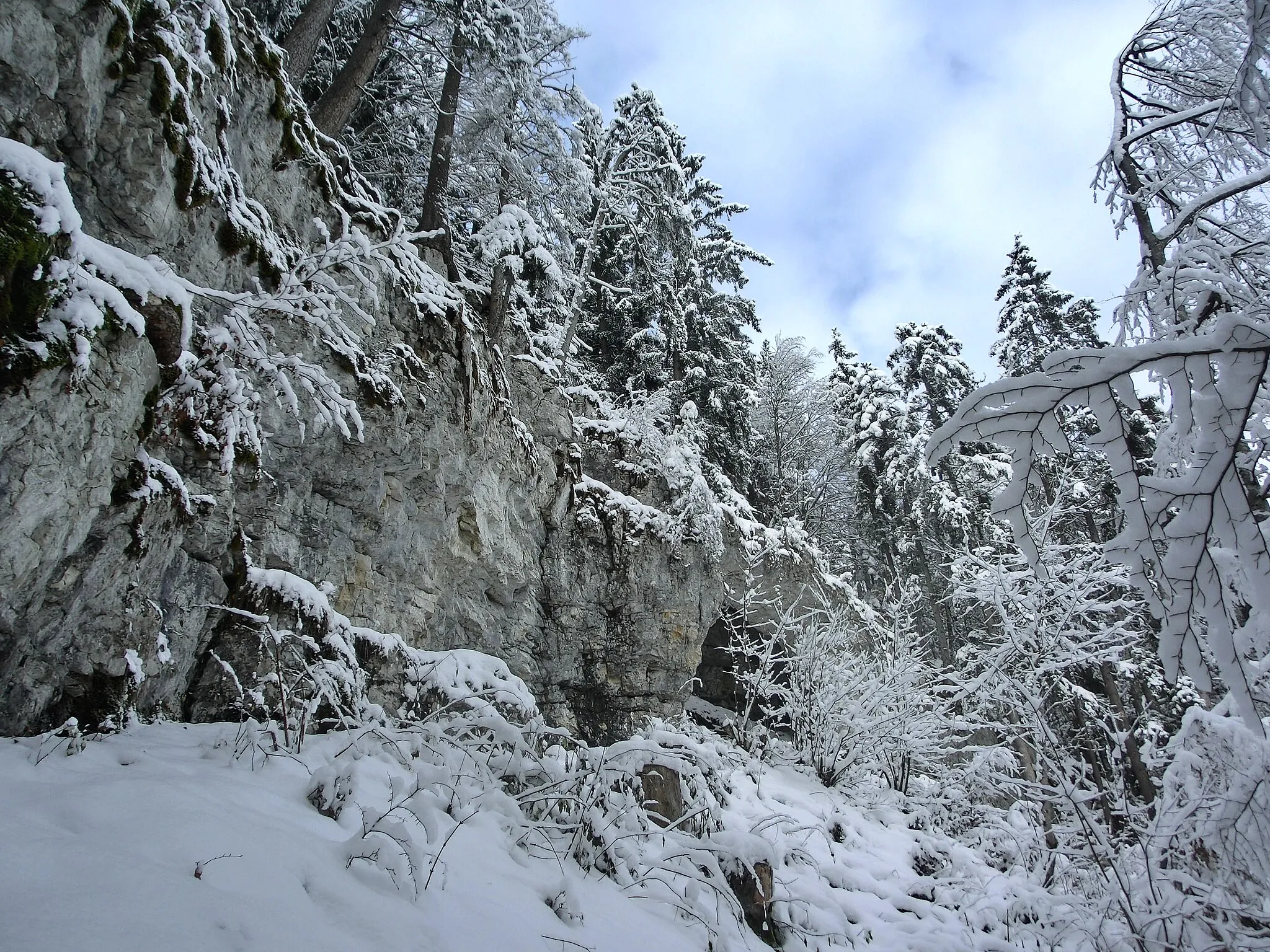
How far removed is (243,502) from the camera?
4707 millimetres

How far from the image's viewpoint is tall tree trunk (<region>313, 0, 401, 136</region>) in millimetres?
7508

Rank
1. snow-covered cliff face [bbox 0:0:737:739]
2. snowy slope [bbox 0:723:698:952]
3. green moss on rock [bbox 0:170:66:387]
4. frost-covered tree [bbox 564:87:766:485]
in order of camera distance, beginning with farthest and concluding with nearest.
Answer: frost-covered tree [bbox 564:87:766:485] → snow-covered cliff face [bbox 0:0:737:739] → green moss on rock [bbox 0:170:66:387] → snowy slope [bbox 0:723:698:952]

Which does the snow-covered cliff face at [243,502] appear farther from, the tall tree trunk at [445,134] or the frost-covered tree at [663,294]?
the frost-covered tree at [663,294]

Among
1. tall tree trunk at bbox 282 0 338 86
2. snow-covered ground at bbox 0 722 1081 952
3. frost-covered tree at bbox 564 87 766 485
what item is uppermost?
frost-covered tree at bbox 564 87 766 485

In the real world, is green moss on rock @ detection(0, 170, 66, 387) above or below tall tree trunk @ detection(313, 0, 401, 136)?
below

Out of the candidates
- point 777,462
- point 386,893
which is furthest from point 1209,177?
point 777,462

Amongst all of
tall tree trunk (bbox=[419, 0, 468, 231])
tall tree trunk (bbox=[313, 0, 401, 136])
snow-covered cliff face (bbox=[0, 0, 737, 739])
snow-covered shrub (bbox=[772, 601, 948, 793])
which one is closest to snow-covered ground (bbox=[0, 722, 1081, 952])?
snow-covered cliff face (bbox=[0, 0, 737, 739])

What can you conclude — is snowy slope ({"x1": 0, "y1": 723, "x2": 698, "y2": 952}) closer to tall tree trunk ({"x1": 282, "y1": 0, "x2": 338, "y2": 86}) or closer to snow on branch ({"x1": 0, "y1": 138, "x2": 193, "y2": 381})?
snow on branch ({"x1": 0, "y1": 138, "x2": 193, "y2": 381})

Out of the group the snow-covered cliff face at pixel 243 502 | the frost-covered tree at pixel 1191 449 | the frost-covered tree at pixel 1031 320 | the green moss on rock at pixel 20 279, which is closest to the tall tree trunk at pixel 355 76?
the snow-covered cliff face at pixel 243 502

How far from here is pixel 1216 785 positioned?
4043 millimetres

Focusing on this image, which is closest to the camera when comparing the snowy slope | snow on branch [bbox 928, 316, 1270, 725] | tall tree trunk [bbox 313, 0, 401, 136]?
the snowy slope

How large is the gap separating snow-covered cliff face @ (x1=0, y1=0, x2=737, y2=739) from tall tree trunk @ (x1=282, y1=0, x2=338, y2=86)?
236 cm

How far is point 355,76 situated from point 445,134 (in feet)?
6.07

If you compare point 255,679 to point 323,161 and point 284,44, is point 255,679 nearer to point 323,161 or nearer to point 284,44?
point 323,161
